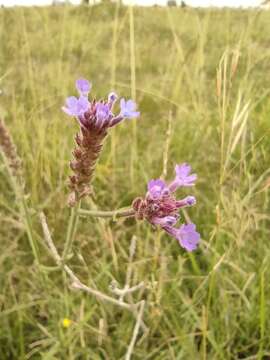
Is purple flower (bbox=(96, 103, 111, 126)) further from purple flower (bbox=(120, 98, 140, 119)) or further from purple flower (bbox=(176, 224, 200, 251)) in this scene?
purple flower (bbox=(176, 224, 200, 251))

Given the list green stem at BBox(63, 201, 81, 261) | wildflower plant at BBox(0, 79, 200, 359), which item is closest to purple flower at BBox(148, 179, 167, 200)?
wildflower plant at BBox(0, 79, 200, 359)

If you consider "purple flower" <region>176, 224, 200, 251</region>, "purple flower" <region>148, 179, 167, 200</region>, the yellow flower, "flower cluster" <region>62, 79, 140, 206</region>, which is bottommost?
the yellow flower

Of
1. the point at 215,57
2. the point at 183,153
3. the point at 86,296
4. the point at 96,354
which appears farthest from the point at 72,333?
the point at 215,57

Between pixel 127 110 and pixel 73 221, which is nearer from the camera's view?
pixel 127 110

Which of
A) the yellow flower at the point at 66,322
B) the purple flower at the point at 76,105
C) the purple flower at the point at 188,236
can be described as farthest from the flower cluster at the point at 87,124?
the yellow flower at the point at 66,322

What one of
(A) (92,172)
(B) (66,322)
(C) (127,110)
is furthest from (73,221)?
(B) (66,322)

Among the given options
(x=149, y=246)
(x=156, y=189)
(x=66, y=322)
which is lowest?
(x=66, y=322)

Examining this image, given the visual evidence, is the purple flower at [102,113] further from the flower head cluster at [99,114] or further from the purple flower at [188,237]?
the purple flower at [188,237]

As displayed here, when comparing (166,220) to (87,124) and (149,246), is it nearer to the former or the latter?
(87,124)
